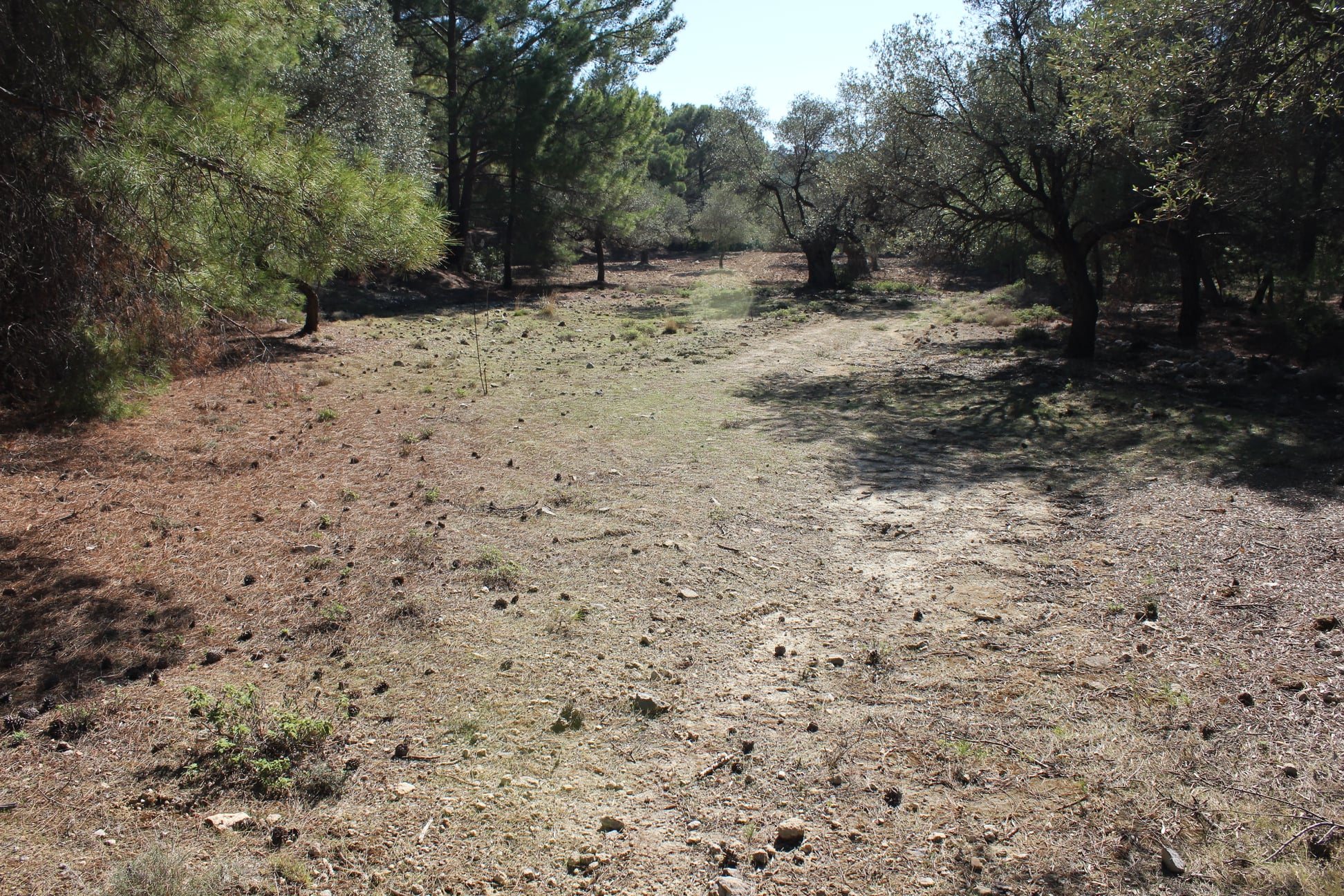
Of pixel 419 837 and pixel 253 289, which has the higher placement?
pixel 253 289

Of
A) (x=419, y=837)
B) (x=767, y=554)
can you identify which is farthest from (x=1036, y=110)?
(x=419, y=837)

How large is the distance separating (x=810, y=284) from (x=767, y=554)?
26997mm

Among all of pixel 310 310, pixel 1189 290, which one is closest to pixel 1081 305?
pixel 1189 290

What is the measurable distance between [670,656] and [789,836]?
1.68 metres

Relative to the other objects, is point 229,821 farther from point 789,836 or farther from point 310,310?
point 310,310

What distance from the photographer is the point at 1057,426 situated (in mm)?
10922

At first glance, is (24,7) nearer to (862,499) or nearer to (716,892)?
(716,892)

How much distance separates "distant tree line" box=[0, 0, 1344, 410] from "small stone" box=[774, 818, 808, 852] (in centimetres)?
504

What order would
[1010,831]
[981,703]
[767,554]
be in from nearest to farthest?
[1010,831]
[981,703]
[767,554]

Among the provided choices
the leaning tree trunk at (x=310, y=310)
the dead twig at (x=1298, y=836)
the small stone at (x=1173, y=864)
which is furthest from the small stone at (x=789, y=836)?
the leaning tree trunk at (x=310, y=310)

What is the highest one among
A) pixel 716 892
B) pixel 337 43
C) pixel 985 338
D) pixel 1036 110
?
pixel 337 43

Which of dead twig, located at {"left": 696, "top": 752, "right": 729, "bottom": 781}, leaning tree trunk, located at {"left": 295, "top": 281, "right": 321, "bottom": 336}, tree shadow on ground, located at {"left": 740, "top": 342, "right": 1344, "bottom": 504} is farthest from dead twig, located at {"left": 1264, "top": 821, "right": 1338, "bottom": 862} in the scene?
leaning tree trunk, located at {"left": 295, "top": 281, "right": 321, "bottom": 336}

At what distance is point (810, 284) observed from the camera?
3203 centimetres

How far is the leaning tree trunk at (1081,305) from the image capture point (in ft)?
50.0
